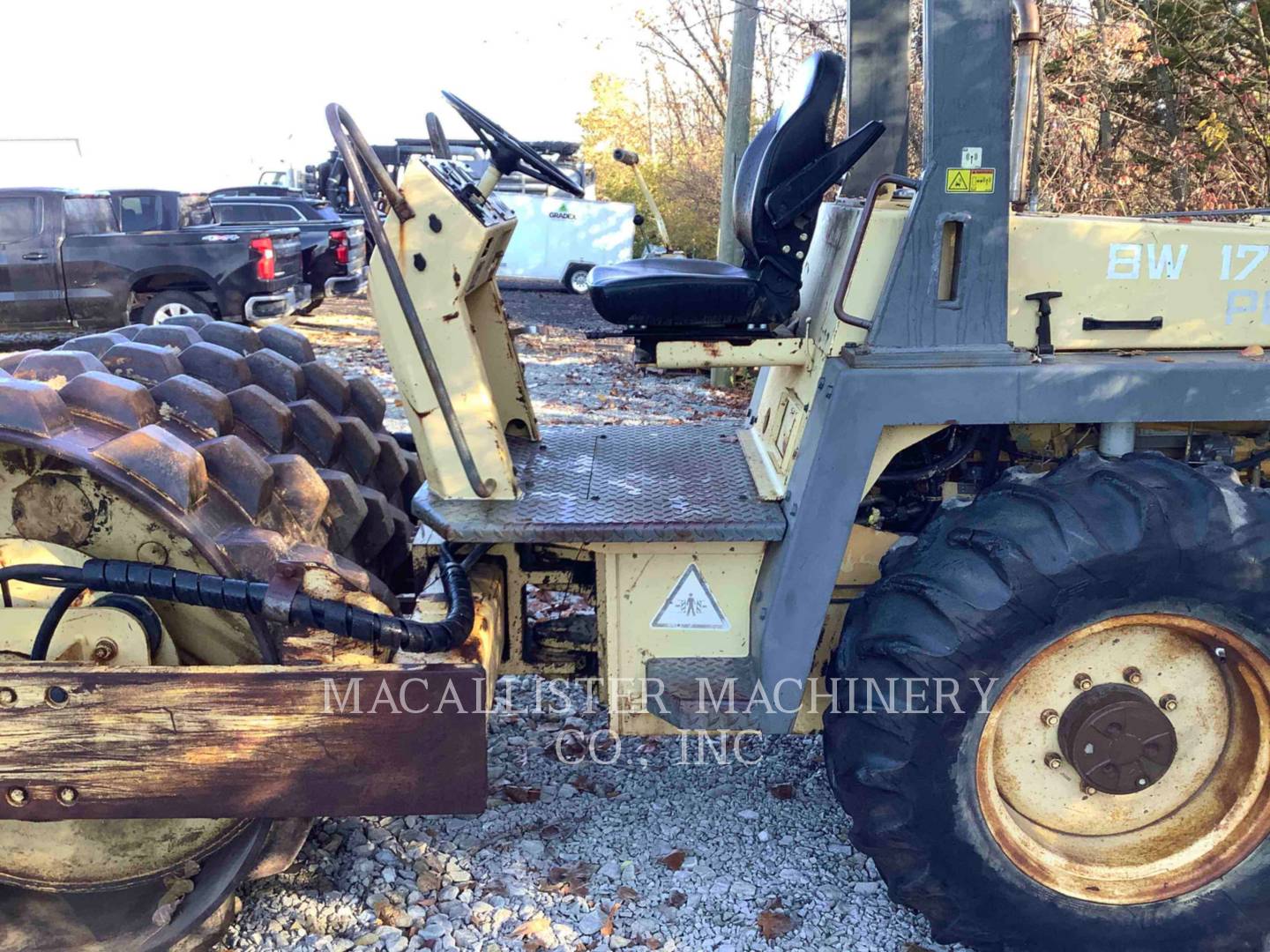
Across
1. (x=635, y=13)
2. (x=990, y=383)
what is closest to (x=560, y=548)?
(x=990, y=383)

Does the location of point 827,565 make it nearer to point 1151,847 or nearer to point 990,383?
point 990,383

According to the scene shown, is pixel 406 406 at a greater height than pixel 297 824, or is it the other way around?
pixel 406 406

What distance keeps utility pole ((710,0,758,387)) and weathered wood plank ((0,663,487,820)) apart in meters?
7.68

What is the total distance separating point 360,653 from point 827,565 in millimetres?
1277

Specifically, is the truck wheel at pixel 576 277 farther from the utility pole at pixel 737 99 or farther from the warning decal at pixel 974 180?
the warning decal at pixel 974 180

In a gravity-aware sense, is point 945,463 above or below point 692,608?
above

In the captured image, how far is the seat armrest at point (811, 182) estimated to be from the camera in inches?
128

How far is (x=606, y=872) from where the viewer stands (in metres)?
3.39

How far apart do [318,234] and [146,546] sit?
45.8 ft

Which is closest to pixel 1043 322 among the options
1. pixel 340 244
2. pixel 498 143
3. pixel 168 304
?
pixel 498 143

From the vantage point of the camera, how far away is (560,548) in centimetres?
332

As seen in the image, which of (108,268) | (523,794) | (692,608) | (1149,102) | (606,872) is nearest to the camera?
(692,608)

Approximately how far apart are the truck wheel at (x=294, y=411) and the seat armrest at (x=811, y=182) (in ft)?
5.15

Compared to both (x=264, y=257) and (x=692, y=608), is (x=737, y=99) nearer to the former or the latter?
(x=264, y=257)
